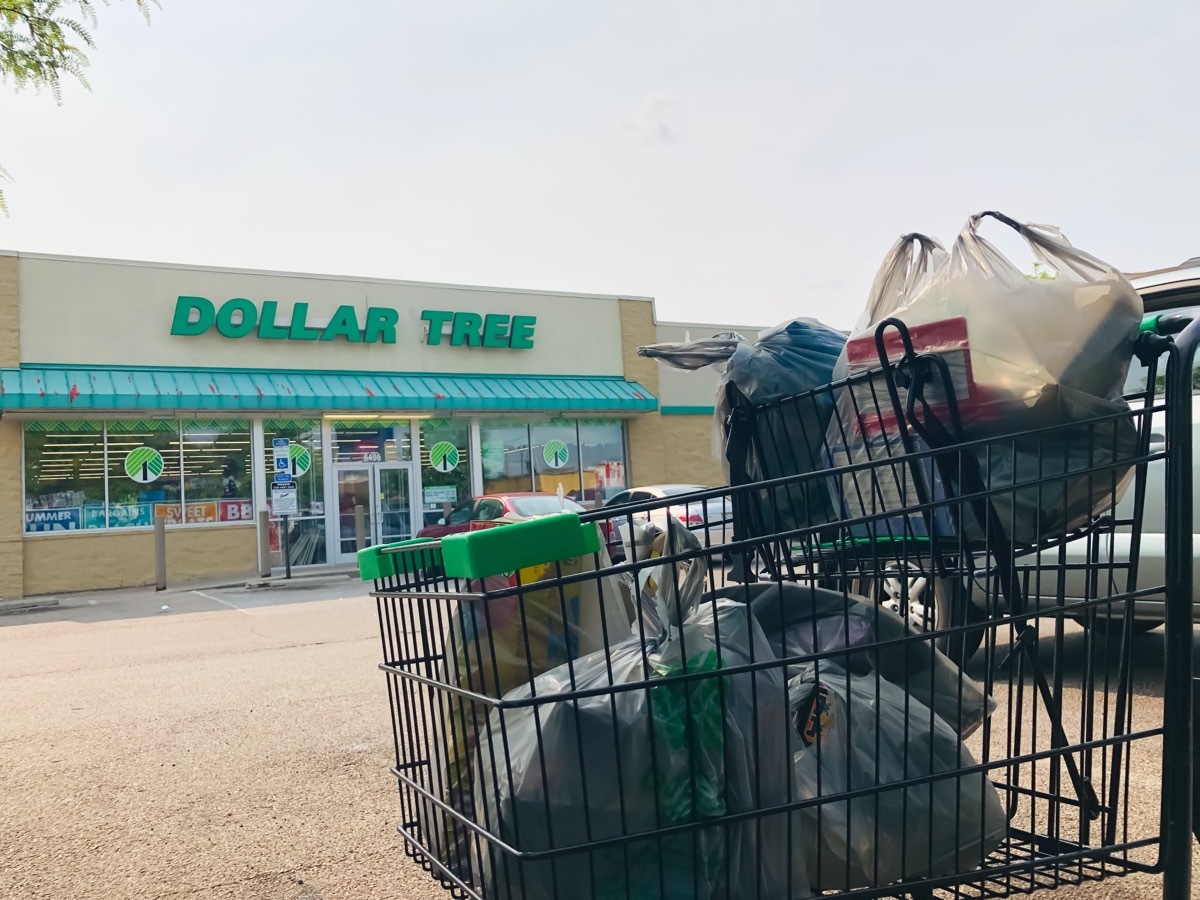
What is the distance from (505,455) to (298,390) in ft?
17.1

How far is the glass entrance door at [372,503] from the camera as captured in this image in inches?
853

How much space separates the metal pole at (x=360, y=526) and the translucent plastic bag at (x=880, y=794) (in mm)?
18967

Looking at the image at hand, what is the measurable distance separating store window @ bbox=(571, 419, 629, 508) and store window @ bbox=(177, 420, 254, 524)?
778cm

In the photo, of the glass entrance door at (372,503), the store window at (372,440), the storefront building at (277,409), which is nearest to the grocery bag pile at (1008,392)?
the storefront building at (277,409)

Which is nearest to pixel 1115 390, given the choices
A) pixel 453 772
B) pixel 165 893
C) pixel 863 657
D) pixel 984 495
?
pixel 984 495

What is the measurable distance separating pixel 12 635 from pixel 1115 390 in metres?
12.9

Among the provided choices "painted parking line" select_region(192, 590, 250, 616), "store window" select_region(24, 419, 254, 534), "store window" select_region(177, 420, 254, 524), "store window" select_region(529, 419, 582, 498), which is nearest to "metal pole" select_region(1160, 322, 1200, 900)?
"painted parking line" select_region(192, 590, 250, 616)

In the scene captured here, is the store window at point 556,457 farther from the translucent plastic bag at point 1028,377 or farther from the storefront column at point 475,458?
the translucent plastic bag at point 1028,377

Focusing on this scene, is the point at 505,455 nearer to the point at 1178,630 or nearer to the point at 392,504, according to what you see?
the point at 392,504

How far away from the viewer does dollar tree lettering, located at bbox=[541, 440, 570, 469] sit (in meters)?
24.2

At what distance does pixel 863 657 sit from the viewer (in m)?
1.99

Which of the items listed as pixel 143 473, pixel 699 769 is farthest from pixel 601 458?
pixel 699 769

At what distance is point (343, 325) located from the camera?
21.8m

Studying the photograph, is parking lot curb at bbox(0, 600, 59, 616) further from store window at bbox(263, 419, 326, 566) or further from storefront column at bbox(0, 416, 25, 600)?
store window at bbox(263, 419, 326, 566)
